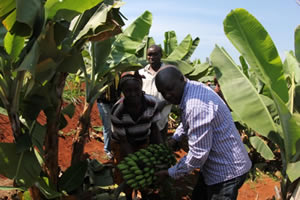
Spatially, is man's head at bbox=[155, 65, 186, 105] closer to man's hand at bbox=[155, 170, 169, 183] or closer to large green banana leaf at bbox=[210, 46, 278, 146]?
man's hand at bbox=[155, 170, 169, 183]

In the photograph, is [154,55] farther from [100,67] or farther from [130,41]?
[100,67]

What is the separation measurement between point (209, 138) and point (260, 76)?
1.31 meters

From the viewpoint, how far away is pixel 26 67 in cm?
175

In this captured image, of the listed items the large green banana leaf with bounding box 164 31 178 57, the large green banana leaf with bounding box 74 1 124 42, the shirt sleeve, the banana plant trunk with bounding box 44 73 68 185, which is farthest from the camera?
the large green banana leaf with bounding box 164 31 178 57

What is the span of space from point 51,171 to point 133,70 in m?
1.40

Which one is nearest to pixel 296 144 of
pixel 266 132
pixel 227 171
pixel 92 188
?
pixel 266 132

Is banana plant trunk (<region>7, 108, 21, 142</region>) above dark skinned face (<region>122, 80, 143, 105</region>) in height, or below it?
below

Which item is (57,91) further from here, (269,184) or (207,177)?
(269,184)

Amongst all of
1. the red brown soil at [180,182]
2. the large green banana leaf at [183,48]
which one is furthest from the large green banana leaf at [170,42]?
the red brown soil at [180,182]

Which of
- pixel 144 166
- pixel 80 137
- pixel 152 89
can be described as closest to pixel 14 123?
pixel 80 137

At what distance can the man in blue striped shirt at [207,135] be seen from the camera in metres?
2.01

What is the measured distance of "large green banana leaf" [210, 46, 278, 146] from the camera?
9.30ft

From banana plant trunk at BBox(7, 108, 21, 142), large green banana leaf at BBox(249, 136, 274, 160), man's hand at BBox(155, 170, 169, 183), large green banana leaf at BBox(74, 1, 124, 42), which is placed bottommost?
large green banana leaf at BBox(249, 136, 274, 160)

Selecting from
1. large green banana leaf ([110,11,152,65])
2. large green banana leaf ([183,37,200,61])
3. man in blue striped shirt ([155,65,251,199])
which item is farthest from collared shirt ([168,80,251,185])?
large green banana leaf ([183,37,200,61])
